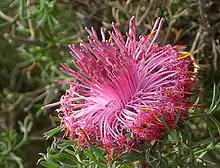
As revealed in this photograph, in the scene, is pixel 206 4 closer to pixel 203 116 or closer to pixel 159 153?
pixel 203 116

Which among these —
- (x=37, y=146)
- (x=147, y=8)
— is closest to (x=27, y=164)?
(x=37, y=146)

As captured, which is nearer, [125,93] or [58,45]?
[125,93]

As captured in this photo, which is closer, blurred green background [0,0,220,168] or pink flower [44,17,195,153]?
pink flower [44,17,195,153]

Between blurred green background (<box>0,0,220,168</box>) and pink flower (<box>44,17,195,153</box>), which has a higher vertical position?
blurred green background (<box>0,0,220,168</box>)

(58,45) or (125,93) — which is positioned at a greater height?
(58,45)
